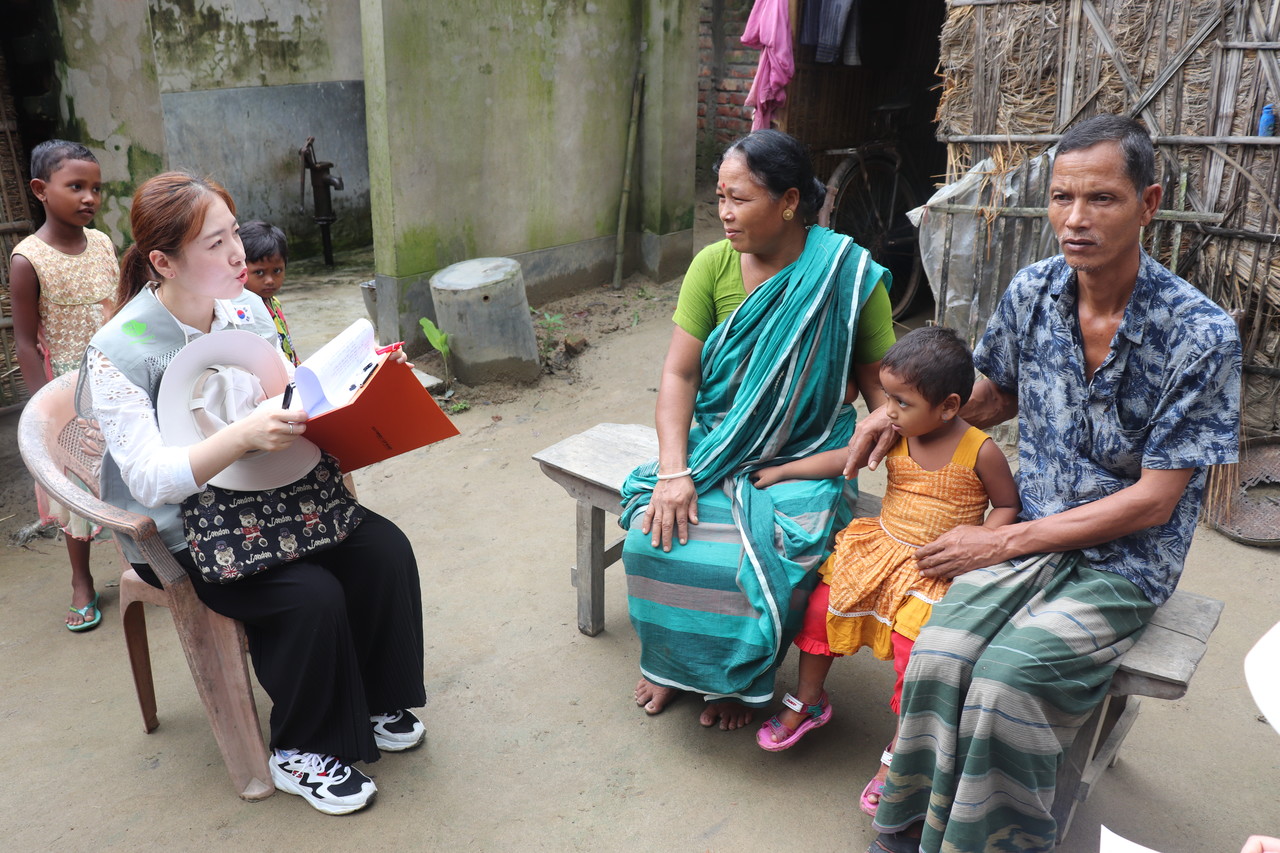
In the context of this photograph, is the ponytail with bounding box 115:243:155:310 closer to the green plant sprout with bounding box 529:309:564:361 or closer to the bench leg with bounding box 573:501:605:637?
the bench leg with bounding box 573:501:605:637

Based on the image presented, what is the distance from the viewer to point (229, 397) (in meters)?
2.27

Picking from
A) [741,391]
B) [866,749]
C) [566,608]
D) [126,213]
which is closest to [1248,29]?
[741,391]

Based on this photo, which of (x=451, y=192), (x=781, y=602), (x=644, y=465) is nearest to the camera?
(x=781, y=602)

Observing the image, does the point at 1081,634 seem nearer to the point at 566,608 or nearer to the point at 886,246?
the point at 566,608

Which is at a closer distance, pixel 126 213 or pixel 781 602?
pixel 781 602

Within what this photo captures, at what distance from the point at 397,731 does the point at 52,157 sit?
2.21m

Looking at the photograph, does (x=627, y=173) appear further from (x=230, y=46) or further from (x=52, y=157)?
(x=52, y=157)

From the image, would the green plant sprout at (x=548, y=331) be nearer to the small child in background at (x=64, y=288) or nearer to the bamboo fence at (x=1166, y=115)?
the bamboo fence at (x=1166, y=115)

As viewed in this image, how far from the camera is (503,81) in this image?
19.2 ft

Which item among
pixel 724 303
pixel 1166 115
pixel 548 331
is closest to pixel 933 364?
pixel 724 303

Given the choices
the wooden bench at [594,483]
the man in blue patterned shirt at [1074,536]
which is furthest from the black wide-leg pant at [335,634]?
the man in blue patterned shirt at [1074,536]

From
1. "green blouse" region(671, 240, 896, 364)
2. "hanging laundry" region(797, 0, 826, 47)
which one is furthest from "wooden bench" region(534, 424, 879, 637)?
"hanging laundry" region(797, 0, 826, 47)

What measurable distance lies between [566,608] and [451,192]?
3.26 meters

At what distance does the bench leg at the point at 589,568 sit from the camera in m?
3.09
